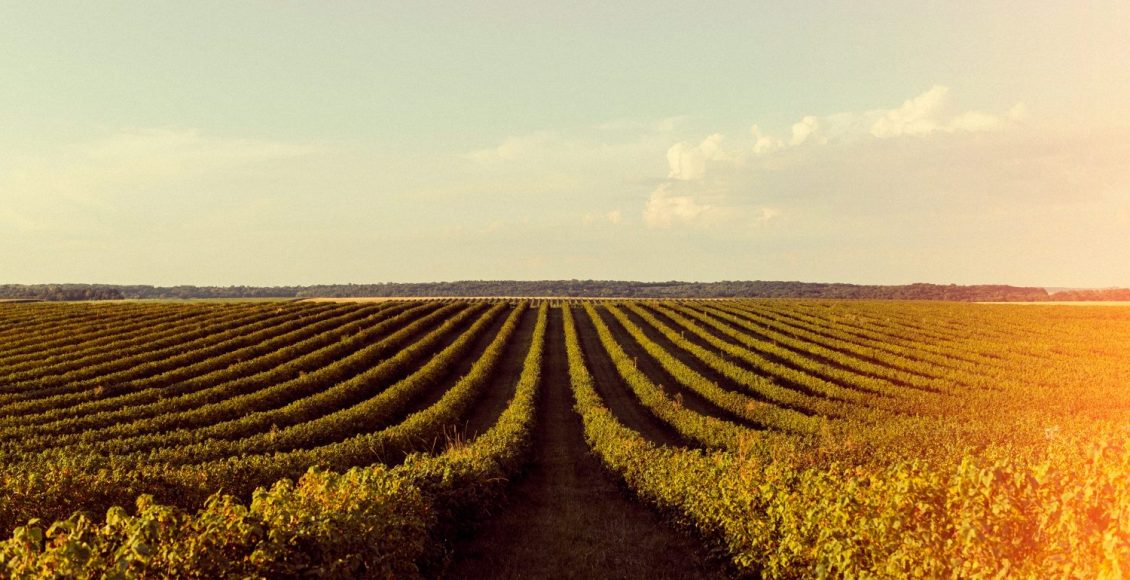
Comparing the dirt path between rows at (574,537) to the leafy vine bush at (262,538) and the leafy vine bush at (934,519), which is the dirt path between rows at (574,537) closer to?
the leafy vine bush at (934,519)

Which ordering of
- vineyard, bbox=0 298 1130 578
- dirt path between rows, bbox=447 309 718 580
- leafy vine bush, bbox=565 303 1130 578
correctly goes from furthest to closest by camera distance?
1. dirt path between rows, bbox=447 309 718 580
2. vineyard, bbox=0 298 1130 578
3. leafy vine bush, bbox=565 303 1130 578

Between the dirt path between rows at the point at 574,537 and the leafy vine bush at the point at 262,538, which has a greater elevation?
the leafy vine bush at the point at 262,538

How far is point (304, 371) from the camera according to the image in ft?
125

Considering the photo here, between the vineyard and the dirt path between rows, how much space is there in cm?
8

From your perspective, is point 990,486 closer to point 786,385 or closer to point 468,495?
point 468,495

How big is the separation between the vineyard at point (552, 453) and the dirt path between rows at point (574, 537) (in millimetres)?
85

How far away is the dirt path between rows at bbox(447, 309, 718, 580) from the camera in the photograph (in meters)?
12.5

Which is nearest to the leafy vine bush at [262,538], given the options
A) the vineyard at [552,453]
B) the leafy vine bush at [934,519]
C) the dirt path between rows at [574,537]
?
the vineyard at [552,453]

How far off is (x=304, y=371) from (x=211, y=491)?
25.8 metres

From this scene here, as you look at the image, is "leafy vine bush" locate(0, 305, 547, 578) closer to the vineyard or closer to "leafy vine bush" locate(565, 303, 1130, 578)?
the vineyard

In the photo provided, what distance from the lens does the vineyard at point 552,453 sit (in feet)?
21.7

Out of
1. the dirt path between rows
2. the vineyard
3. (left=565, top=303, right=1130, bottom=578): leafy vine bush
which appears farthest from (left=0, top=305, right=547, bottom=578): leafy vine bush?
(left=565, top=303, right=1130, bottom=578): leafy vine bush

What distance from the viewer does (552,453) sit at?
24.2 meters

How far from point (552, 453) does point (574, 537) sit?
9663 millimetres
